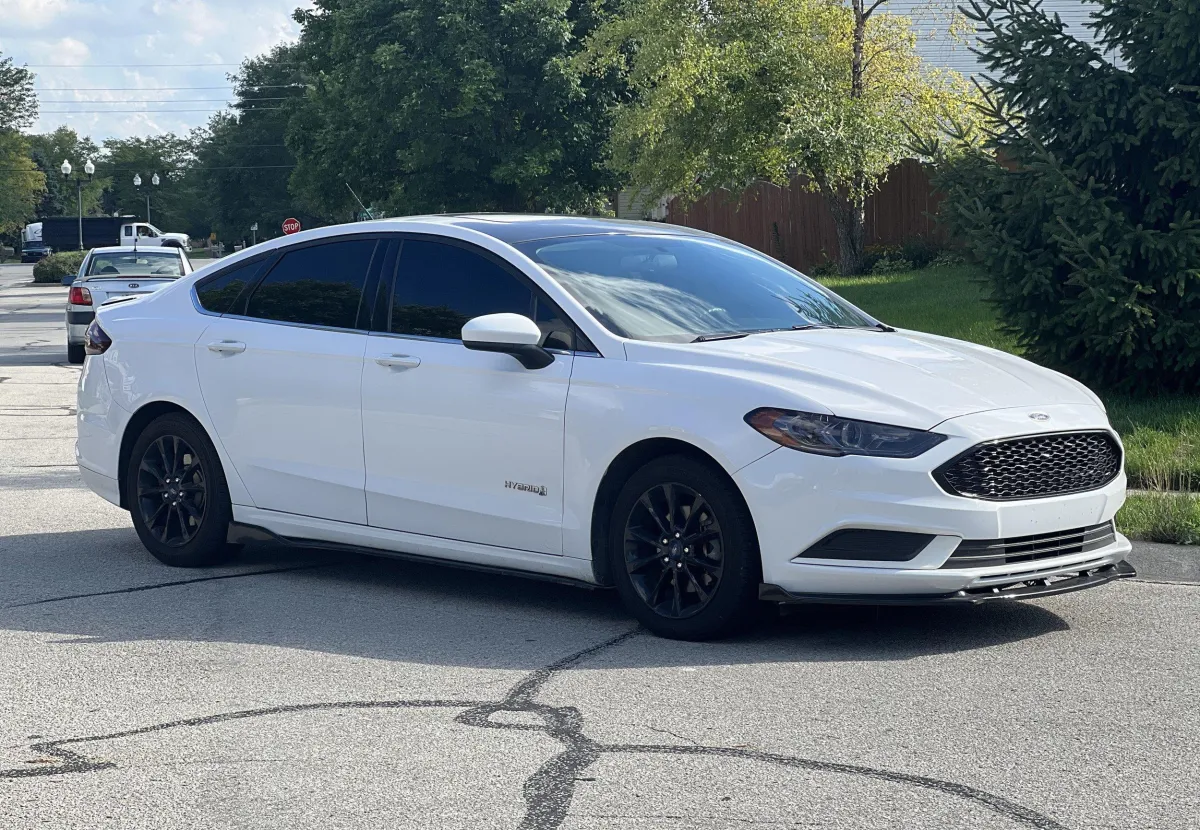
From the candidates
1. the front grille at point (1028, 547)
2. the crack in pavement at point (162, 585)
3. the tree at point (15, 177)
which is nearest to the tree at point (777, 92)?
the crack in pavement at point (162, 585)

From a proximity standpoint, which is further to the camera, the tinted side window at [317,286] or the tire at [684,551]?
the tinted side window at [317,286]

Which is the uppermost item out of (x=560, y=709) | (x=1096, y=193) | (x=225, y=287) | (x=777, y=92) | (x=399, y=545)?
(x=777, y=92)

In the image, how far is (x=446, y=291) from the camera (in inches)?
282

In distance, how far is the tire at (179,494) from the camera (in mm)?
7812

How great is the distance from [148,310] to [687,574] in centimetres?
367

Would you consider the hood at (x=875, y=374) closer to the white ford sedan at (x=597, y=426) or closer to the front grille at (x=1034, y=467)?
the white ford sedan at (x=597, y=426)

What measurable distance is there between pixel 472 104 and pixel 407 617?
108 feet

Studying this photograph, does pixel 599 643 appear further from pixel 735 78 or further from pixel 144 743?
pixel 735 78

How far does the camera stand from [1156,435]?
10539mm

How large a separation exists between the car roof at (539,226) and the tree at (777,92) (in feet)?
72.8

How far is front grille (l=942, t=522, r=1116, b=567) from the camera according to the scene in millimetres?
5797

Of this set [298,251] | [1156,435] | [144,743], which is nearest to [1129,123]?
[1156,435]

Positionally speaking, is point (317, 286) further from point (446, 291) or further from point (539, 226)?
point (539, 226)

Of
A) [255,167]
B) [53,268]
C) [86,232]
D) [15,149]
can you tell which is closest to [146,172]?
[15,149]
